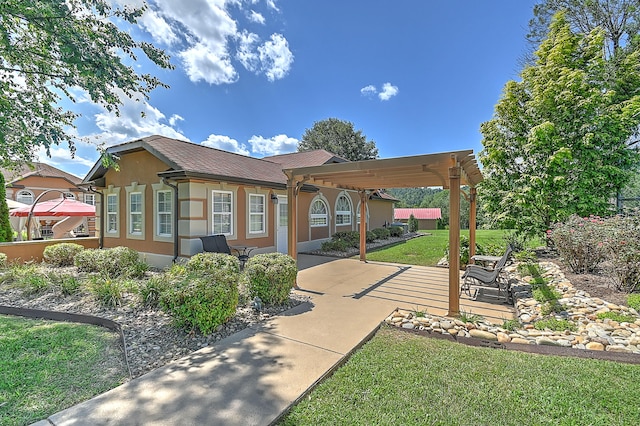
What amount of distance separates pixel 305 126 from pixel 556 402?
38.4 metres

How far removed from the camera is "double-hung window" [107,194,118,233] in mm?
11094

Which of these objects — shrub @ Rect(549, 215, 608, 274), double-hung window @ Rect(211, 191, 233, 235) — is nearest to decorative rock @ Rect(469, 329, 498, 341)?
shrub @ Rect(549, 215, 608, 274)

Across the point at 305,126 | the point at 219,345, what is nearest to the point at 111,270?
the point at 219,345

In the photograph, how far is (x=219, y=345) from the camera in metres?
3.84

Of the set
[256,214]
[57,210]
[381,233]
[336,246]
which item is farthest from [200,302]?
[381,233]

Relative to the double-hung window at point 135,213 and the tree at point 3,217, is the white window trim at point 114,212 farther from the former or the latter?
the tree at point 3,217

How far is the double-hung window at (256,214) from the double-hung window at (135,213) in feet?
12.7

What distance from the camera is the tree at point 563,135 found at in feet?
29.6

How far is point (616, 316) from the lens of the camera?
13.6ft

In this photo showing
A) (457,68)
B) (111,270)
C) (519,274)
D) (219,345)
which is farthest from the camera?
(457,68)

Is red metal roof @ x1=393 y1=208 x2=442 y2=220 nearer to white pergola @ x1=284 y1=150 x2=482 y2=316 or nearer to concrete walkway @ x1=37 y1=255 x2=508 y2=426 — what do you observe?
white pergola @ x1=284 y1=150 x2=482 y2=316

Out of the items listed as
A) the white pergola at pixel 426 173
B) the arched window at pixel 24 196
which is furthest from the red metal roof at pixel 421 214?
the arched window at pixel 24 196

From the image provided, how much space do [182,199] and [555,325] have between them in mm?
9037

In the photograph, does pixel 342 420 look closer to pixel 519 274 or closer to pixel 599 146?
pixel 519 274
